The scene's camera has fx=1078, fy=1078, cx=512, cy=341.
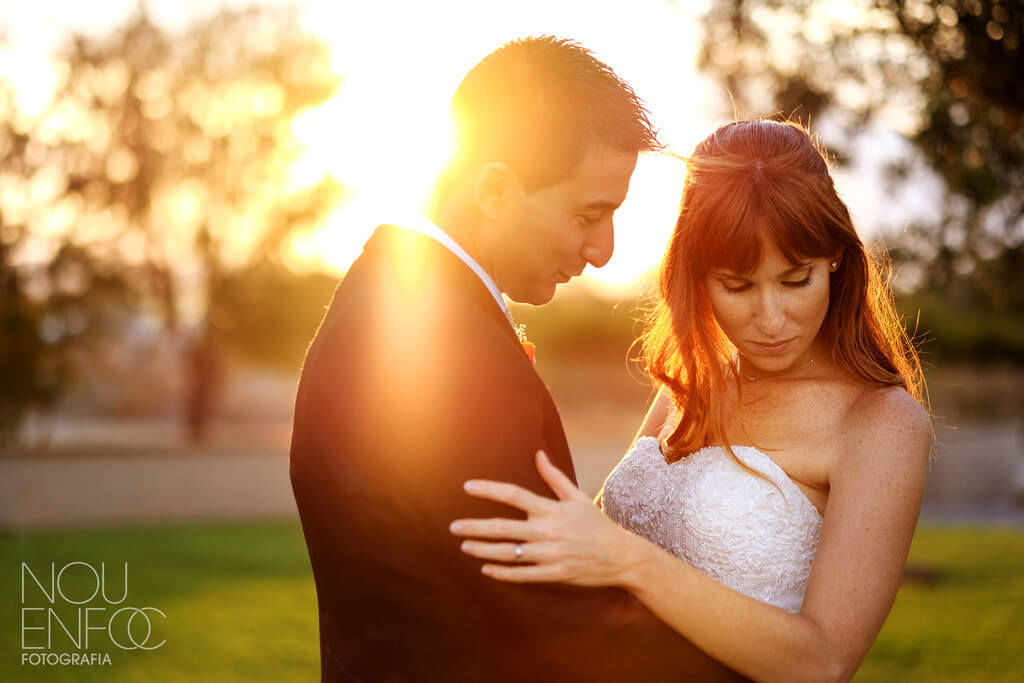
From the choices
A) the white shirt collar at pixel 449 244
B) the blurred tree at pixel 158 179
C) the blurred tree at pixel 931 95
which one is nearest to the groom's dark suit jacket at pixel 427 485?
the white shirt collar at pixel 449 244

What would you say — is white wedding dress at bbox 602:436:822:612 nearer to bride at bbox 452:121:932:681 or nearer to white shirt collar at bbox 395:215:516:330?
bride at bbox 452:121:932:681

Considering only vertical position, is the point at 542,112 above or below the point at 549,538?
above

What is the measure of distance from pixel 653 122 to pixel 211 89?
21759mm

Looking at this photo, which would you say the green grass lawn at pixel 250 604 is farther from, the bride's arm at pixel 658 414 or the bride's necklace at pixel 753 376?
the bride's necklace at pixel 753 376

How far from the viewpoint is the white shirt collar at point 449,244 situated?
237 cm

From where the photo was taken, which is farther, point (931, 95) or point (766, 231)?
point (931, 95)

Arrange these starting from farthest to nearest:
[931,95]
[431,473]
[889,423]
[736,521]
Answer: [931,95]
[736,521]
[889,423]
[431,473]

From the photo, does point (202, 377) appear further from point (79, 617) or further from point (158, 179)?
point (79, 617)

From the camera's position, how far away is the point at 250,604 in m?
10.6

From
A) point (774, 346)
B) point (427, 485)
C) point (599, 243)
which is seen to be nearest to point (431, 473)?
point (427, 485)

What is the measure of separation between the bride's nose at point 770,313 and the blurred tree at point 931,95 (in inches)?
162

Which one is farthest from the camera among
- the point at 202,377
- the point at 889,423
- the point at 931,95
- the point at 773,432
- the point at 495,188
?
the point at 202,377

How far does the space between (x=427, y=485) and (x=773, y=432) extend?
160 cm

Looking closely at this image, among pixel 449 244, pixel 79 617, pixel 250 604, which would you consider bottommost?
pixel 250 604
